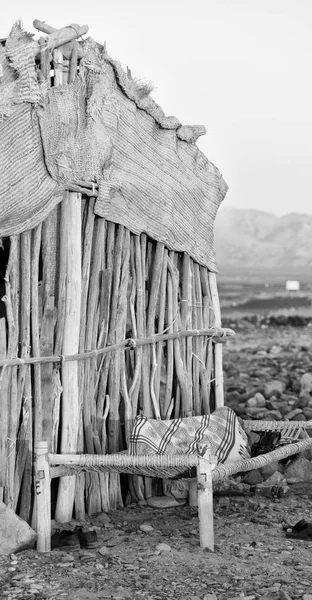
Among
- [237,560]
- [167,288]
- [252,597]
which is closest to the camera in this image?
[252,597]

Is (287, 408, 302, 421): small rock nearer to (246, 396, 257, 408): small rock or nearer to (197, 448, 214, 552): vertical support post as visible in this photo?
(246, 396, 257, 408): small rock

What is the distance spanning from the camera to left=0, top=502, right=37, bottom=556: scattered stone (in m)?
4.27

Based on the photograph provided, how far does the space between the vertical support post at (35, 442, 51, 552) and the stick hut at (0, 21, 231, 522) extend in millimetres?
217

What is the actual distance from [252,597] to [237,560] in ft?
1.55

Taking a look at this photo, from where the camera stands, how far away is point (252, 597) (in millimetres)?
3732

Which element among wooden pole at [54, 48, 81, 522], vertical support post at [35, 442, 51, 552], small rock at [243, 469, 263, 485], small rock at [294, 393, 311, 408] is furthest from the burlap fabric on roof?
small rock at [294, 393, 311, 408]

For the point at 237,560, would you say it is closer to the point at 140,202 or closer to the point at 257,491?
the point at 257,491

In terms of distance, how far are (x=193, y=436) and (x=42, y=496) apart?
1157mm

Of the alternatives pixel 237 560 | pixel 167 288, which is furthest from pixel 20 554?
pixel 167 288

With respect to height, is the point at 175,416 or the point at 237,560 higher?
the point at 175,416

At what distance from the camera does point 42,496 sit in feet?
14.5

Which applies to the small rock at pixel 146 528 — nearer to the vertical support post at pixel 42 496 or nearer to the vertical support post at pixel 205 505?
the vertical support post at pixel 205 505

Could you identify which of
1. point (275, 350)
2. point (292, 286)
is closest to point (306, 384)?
point (275, 350)

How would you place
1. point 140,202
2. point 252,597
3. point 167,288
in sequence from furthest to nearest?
point 167,288
point 140,202
point 252,597
